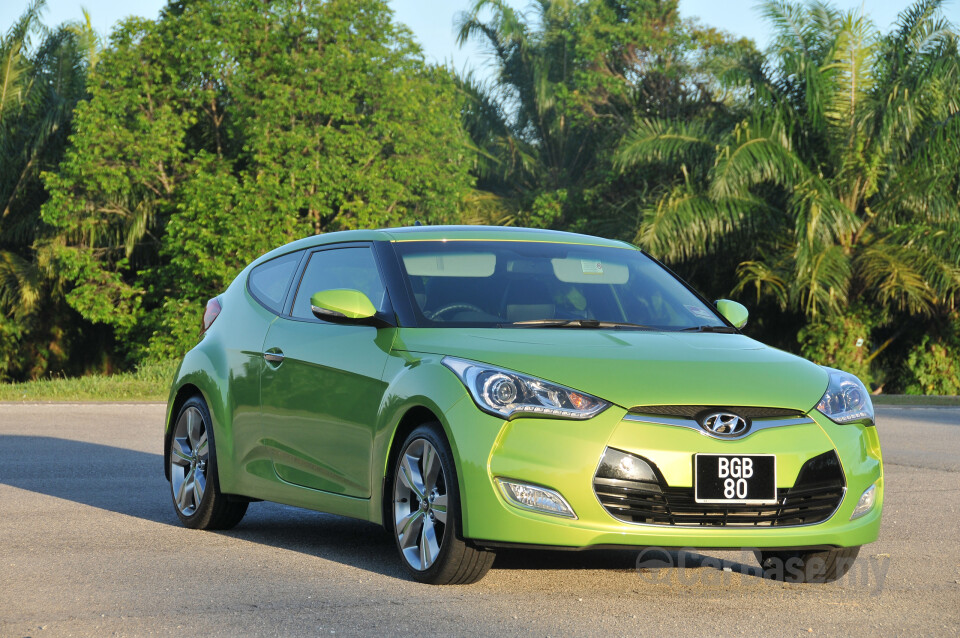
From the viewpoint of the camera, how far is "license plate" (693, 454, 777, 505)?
5453 millimetres

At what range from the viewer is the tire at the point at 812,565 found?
6.11m

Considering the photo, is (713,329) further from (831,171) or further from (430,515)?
(831,171)

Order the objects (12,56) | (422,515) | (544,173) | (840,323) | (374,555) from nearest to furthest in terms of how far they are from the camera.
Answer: (422,515) → (374,555) → (840,323) → (12,56) → (544,173)

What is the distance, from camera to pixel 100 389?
72.7 ft

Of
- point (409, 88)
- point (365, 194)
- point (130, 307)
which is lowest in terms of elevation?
point (130, 307)

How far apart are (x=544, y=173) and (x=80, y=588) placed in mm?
38971

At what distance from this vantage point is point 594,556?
6.91m

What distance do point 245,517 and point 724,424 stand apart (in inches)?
151

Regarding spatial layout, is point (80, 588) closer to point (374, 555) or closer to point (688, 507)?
point (374, 555)

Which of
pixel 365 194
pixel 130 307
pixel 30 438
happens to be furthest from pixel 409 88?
pixel 30 438

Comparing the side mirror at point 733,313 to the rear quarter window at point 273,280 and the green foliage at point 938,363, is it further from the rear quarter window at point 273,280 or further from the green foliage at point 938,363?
the green foliage at point 938,363

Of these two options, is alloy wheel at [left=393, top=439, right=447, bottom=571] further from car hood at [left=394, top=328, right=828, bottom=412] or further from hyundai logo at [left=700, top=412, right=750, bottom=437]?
hyundai logo at [left=700, top=412, right=750, bottom=437]

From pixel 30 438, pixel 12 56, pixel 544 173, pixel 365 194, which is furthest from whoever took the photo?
pixel 544 173

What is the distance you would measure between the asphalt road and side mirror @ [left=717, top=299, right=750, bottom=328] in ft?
3.88
